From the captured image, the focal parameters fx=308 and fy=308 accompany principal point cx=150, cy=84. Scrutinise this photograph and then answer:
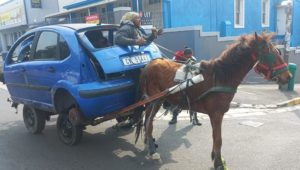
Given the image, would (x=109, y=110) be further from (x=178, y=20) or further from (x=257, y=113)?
(x=178, y=20)

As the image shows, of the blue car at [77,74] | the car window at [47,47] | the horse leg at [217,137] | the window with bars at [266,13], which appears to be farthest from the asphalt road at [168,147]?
the window with bars at [266,13]

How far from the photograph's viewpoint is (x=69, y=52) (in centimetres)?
488

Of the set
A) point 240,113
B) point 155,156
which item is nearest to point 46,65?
point 155,156

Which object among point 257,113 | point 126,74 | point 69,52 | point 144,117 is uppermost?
point 69,52

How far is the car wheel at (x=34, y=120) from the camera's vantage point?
20.0 feet

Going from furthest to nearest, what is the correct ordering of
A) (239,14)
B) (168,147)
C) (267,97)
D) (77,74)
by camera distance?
(239,14), (267,97), (168,147), (77,74)

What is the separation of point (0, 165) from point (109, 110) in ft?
6.36

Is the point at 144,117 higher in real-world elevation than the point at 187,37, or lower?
lower

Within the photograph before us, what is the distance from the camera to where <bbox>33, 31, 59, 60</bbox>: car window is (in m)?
5.29

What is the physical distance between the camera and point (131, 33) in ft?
16.4

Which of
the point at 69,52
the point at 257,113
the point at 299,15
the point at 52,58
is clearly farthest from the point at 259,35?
the point at 299,15

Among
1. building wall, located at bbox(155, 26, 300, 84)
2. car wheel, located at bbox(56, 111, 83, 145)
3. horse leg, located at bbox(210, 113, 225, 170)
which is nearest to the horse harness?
horse leg, located at bbox(210, 113, 225, 170)

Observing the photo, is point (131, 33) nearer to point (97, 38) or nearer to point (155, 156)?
point (97, 38)

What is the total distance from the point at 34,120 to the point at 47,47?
5.48 feet
